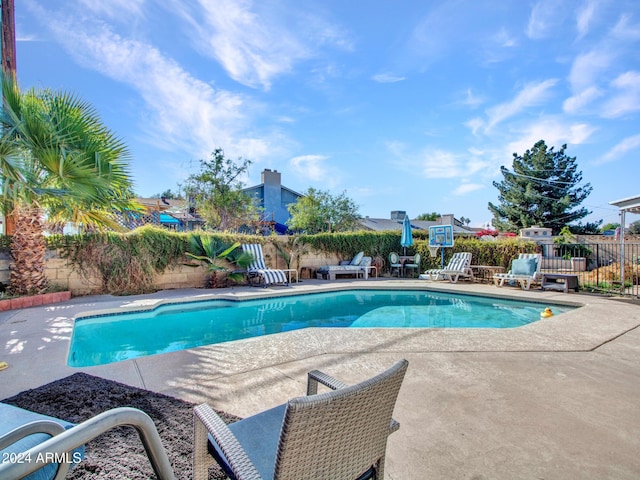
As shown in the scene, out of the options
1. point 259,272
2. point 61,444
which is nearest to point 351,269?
point 259,272

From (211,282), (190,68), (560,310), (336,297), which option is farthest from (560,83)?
(211,282)

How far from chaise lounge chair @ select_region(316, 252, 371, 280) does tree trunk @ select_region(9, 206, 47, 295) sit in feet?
27.2

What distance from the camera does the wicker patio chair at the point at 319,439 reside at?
958mm

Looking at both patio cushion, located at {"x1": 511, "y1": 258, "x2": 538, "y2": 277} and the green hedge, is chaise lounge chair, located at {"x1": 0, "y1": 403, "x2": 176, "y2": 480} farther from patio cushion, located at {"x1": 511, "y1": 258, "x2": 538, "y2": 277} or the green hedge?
patio cushion, located at {"x1": 511, "y1": 258, "x2": 538, "y2": 277}

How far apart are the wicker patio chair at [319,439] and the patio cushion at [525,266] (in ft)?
32.6

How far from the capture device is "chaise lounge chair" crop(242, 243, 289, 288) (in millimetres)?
10177

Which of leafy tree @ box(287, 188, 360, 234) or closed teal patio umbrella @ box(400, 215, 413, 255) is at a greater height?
Result: leafy tree @ box(287, 188, 360, 234)

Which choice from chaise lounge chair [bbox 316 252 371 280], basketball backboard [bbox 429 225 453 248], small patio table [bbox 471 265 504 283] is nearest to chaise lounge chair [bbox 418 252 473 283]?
small patio table [bbox 471 265 504 283]

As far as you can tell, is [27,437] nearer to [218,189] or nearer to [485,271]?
[485,271]

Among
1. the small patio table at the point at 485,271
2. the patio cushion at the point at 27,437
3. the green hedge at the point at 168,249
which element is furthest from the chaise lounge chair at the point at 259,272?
the patio cushion at the point at 27,437

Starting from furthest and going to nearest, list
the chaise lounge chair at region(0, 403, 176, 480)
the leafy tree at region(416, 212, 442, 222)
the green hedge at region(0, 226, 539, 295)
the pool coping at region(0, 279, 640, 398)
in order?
the leafy tree at region(416, 212, 442, 222) → the green hedge at region(0, 226, 539, 295) → the pool coping at region(0, 279, 640, 398) → the chaise lounge chair at region(0, 403, 176, 480)

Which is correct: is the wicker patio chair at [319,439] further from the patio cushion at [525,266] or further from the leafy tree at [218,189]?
the leafy tree at [218,189]

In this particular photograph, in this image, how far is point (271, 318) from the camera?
22.9 ft

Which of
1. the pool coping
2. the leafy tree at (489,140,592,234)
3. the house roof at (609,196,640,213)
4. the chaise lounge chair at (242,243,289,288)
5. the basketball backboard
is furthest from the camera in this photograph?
the leafy tree at (489,140,592,234)
